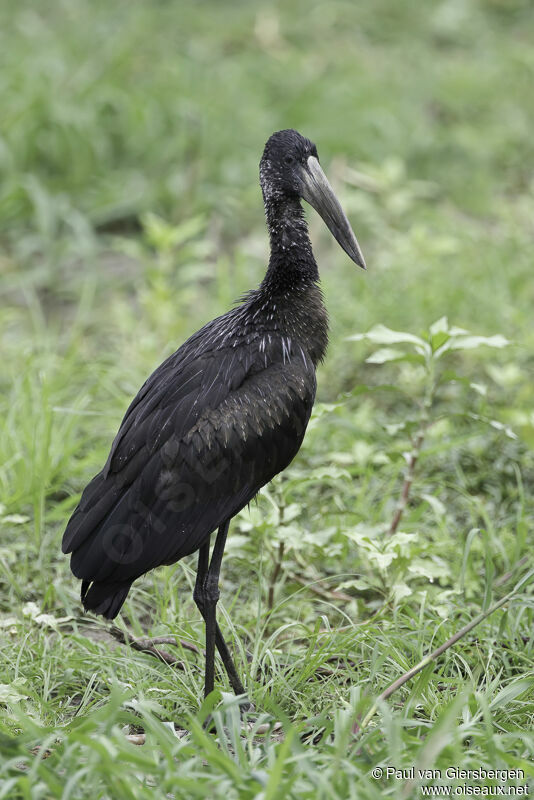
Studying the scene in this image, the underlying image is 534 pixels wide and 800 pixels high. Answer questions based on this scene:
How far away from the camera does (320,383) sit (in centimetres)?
540

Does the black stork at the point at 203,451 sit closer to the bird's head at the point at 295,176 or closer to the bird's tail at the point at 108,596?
the bird's tail at the point at 108,596

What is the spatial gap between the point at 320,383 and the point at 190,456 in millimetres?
2406

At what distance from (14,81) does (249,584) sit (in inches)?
211

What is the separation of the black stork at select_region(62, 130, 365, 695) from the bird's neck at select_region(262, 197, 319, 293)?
0.01m

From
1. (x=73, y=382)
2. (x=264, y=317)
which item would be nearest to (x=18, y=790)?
(x=264, y=317)

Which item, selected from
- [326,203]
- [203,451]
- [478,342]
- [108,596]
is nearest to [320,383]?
[478,342]

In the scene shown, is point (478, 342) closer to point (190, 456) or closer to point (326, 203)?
point (326, 203)

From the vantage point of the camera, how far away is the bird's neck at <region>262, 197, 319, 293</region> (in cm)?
338

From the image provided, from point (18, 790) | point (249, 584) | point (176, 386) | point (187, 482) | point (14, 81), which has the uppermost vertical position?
point (14, 81)

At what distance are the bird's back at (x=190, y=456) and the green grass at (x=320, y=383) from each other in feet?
1.35

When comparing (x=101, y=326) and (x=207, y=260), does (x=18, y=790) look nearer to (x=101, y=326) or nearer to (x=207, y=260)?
(x=101, y=326)

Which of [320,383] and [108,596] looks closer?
[108,596]

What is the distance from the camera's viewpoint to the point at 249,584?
4.06 m

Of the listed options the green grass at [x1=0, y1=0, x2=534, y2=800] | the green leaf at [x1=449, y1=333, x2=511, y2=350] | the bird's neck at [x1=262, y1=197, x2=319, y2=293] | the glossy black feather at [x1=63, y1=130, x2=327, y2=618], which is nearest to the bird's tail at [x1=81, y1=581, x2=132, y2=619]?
the glossy black feather at [x1=63, y1=130, x2=327, y2=618]
